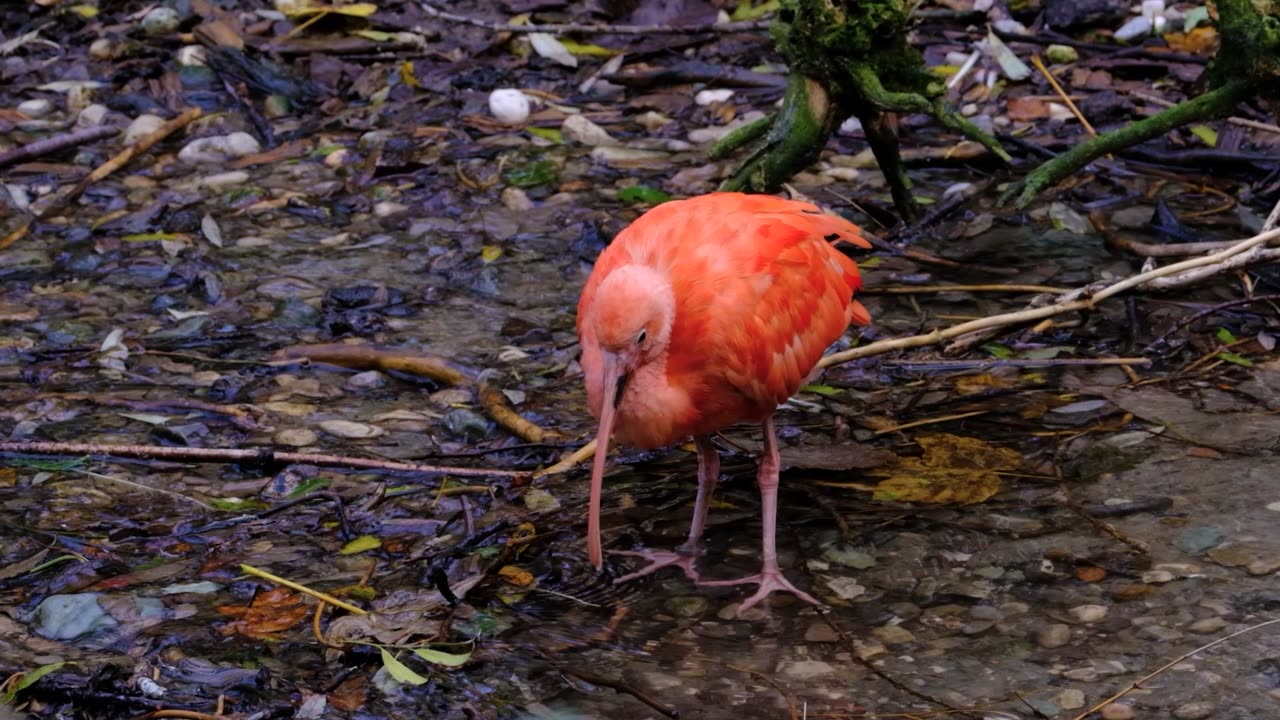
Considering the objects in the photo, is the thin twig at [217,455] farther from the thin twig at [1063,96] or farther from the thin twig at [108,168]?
the thin twig at [1063,96]

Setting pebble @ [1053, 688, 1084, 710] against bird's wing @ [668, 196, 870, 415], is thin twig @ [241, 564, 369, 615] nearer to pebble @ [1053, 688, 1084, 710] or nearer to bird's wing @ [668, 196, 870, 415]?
bird's wing @ [668, 196, 870, 415]

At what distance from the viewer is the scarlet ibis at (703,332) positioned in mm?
3680

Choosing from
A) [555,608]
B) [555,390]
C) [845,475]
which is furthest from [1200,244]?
[555,608]

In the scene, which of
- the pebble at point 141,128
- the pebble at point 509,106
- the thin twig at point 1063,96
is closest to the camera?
the thin twig at point 1063,96

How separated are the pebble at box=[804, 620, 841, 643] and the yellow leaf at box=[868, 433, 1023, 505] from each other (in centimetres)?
69

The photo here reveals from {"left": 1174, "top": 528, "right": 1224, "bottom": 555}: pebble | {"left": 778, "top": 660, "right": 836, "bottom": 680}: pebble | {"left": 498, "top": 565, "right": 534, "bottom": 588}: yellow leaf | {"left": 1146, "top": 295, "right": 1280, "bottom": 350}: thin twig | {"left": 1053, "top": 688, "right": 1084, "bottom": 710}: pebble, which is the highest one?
{"left": 1146, "top": 295, "right": 1280, "bottom": 350}: thin twig

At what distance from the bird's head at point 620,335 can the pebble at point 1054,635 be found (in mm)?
1127

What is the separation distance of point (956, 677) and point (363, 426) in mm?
2293

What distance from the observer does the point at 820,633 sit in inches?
142

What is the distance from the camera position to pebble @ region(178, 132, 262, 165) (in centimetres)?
738

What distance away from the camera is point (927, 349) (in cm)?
510

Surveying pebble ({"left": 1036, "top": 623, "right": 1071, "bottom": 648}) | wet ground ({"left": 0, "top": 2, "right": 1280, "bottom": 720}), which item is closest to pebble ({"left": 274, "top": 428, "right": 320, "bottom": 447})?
wet ground ({"left": 0, "top": 2, "right": 1280, "bottom": 720})

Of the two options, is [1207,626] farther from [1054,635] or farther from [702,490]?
[702,490]

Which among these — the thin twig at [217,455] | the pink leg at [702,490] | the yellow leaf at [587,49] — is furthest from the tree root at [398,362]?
the yellow leaf at [587,49]
